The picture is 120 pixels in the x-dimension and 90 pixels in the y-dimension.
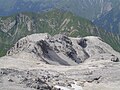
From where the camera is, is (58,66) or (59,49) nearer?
(58,66)

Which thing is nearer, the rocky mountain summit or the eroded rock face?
the rocky mountain summit

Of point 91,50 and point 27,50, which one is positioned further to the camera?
point 91,50

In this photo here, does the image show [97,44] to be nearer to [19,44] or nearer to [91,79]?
[19,44]

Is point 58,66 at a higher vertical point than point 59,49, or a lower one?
lower

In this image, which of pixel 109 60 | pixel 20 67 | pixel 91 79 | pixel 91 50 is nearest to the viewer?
pixel 91 79

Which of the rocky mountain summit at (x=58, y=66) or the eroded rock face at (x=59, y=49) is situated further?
the eroded rock face at (x=59, y=49)

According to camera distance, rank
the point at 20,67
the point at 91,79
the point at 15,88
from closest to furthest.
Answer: the point at 15,88, the point at 91,79, the point at 20,67

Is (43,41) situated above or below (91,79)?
above

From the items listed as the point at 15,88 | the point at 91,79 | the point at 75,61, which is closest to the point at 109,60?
the point at 75,61
